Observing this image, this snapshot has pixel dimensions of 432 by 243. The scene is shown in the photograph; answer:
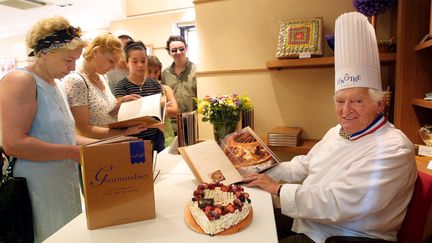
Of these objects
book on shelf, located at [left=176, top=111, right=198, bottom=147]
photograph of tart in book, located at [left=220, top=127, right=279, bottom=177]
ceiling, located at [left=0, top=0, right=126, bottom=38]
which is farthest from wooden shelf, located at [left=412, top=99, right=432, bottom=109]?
ceiling, located at [left=0, top=0, right=126, bottom=38]

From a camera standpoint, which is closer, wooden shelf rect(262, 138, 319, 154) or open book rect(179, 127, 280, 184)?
open book rect(179, 127, 280, 184)

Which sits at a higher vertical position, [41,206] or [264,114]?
[264,114]

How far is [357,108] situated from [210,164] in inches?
27.1

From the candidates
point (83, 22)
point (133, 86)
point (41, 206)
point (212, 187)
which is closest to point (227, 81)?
point (133, 86)

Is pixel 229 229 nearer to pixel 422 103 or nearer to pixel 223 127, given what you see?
pixel 223 127

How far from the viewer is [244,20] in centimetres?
232

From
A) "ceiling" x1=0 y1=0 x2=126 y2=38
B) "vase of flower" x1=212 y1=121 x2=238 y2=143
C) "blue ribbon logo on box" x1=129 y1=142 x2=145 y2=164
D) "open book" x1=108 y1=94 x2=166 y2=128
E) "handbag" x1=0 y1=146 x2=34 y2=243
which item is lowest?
"handbag" x1=0 y1=146 x2=34 y2=243

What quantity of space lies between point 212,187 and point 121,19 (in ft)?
17.3

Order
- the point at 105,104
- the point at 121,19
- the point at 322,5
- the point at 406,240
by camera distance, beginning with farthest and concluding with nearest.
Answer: the point at 121,19
the point at 322,5
the point at 105,104
the point at 406,240

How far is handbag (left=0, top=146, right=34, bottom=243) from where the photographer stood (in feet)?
4.15

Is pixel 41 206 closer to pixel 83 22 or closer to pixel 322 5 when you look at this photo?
pixel 322 5

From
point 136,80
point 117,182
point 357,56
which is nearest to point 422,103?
point 357,56

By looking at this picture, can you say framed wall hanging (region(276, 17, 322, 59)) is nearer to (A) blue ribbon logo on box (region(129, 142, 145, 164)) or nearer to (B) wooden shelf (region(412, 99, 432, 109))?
(B) wooden shelf (region(412, 99, 432, 109))

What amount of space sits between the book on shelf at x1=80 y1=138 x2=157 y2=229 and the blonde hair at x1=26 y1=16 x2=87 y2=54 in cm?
66
